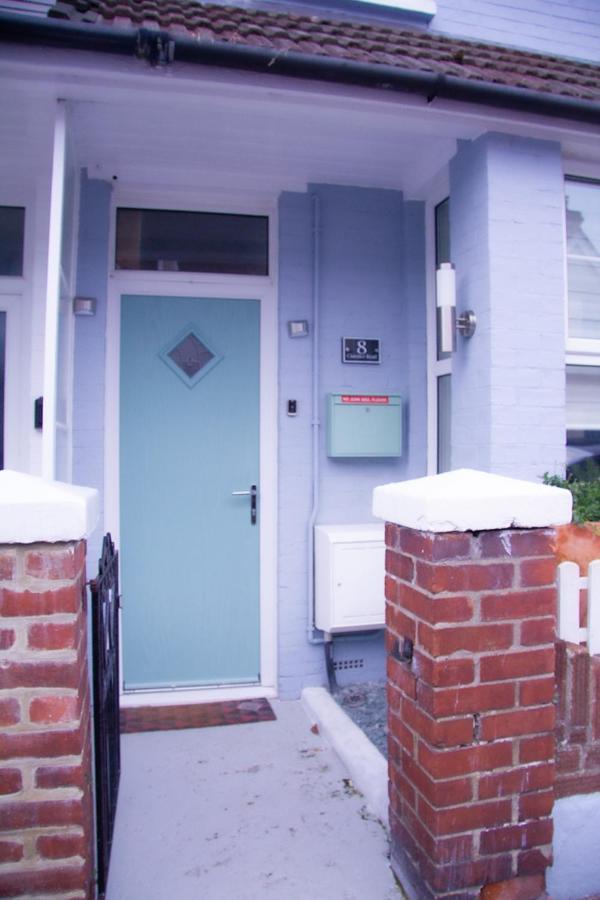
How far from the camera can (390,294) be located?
164 inches

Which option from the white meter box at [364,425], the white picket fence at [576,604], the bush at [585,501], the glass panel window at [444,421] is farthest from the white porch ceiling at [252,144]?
the white picket fence at [576,604]

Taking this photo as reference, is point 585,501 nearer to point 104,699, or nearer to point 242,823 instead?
point 242,823

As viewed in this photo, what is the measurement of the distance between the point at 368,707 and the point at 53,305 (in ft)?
8.71

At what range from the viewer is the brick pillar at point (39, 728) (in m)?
1.71

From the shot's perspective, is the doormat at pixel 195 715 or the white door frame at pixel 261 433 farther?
the white door frame at pixel 261 433

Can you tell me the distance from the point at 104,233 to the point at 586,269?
2.76 meters

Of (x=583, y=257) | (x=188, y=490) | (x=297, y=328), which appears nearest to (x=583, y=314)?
(x=583, y=257)

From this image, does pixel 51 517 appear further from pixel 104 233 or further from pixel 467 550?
pixel 104 233

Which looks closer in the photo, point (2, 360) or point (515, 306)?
point (515, 306)

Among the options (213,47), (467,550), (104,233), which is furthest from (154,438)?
(467,550)

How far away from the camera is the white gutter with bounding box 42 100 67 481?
2984 mm

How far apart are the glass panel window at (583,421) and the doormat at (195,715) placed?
2.21m

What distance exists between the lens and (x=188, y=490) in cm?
397

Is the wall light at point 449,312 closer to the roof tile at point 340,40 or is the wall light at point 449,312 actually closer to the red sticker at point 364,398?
the red sticker at point 364,398
